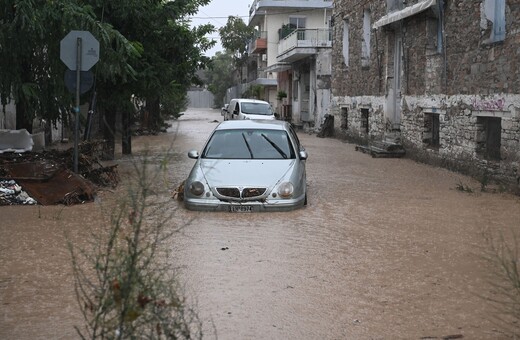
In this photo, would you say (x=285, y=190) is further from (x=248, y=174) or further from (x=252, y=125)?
(x=252, y=125)

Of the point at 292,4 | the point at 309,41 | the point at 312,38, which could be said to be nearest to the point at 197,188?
the point at 309,41

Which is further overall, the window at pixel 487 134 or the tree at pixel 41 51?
the window at pixel 487 134

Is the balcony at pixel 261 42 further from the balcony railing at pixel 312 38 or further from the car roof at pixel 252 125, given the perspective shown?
the car roof at pixel 252 125

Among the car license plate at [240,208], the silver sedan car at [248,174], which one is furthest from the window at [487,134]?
the car license plate at [240,208]

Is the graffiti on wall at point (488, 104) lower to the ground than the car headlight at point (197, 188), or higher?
higher

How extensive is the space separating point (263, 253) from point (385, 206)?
4128 mm

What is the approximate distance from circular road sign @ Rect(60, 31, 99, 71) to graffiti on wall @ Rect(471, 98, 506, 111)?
799cm

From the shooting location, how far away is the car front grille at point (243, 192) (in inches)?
409

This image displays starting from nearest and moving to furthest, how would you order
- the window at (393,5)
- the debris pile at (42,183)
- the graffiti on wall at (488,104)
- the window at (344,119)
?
the debris pile at (42,183) < the graffiti on wall at (488,104) < the window at (393,5) < the window at (344,119)

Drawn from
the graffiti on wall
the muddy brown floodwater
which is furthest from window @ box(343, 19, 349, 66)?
the muddy brown floodwater

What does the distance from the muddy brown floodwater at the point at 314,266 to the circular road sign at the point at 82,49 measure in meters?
2.34

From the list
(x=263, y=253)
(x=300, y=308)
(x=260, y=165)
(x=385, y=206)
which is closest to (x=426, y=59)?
(x=385, y=206)

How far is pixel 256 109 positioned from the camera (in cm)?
3144

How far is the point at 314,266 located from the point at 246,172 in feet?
11.3
